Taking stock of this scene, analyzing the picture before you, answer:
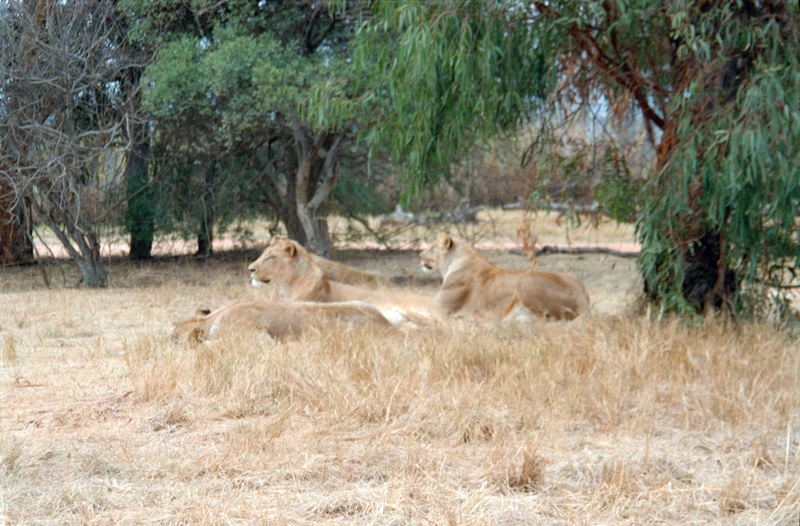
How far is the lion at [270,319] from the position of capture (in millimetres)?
7812

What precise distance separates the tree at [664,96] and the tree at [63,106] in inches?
174

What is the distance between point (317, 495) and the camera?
429 cm

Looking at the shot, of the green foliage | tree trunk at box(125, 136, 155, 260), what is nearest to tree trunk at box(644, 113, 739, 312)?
the green foliage

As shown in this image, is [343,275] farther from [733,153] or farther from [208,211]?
[733,153]

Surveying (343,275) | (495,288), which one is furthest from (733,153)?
(343,275)

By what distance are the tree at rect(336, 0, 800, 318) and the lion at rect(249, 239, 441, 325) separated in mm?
1772

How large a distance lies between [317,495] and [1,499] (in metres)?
1.43

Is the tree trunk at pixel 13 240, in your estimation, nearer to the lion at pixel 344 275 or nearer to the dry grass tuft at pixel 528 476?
the lion at pixel 344 275

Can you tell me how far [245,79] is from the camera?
12359 mm

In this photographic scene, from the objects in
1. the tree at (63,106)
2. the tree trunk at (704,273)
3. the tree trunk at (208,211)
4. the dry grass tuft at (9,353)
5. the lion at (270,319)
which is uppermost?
the tree at (63,106)

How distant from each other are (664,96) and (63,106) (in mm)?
7737

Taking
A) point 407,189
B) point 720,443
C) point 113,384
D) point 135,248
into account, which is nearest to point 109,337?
point 113,384

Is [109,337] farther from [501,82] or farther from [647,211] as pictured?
[647,211]

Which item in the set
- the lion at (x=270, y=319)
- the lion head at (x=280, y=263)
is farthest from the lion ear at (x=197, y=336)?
the lion head at (x=280, y=263)
